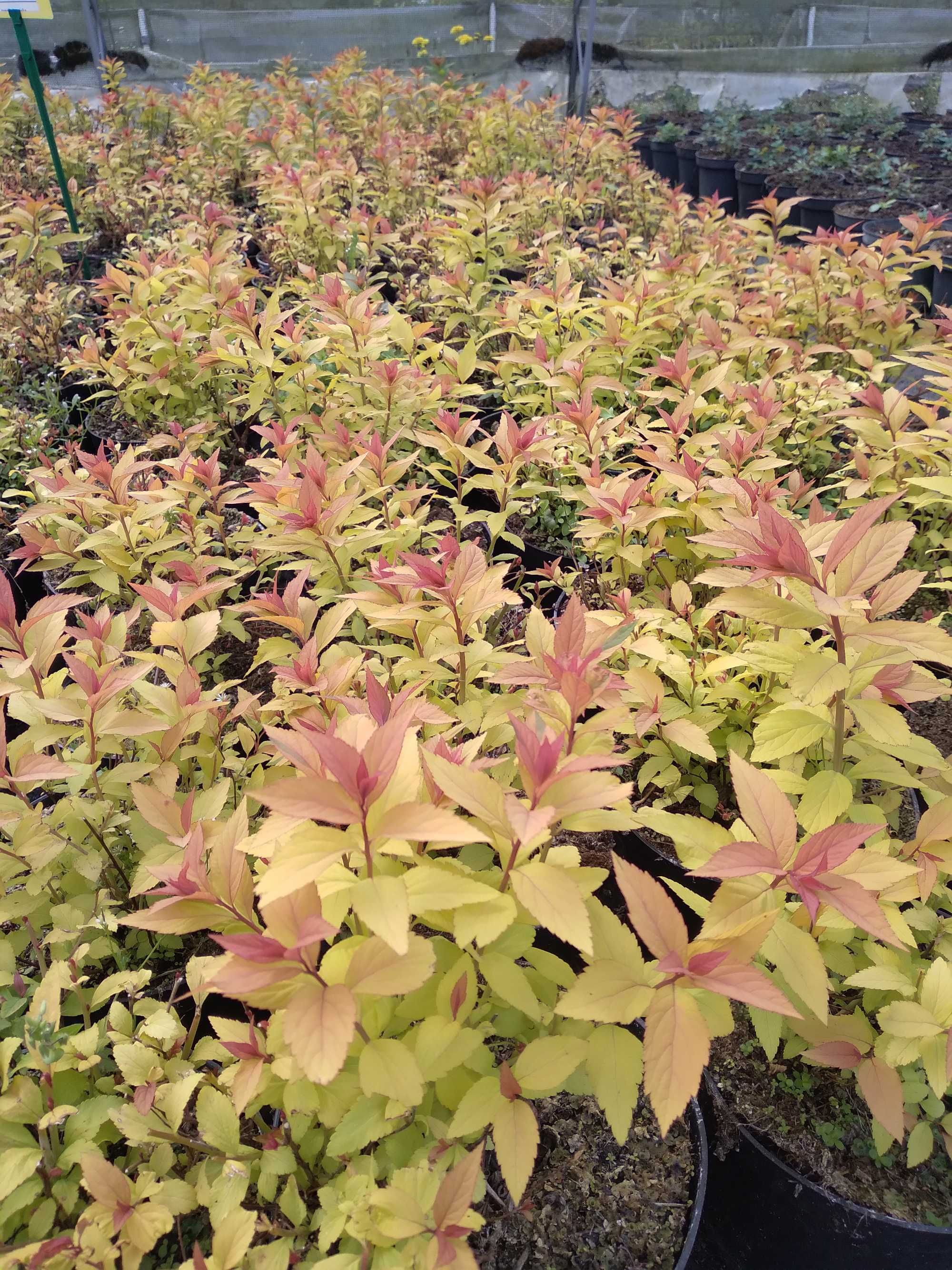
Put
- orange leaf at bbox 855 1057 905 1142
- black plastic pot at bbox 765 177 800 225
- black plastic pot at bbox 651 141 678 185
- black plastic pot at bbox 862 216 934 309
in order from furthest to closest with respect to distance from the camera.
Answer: black plastic pot at bbox 651 141 678 185
black plastic pot at bbox 765 177 800 225
black plastic pot at bbox 862 216 934 309
orange leaf at bbox 855 1057 905 1142

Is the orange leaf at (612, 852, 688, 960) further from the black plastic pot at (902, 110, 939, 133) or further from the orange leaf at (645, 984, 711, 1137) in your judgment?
the black plastic pot at (902, 110, 939, 133)

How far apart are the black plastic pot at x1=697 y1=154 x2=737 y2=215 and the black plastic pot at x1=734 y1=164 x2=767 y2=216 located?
4.3 inches

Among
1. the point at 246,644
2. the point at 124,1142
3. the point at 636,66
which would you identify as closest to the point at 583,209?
the point at 246,644

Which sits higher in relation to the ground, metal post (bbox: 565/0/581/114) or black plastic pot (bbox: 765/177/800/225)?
metal post (bbox: 565/0/581/114)

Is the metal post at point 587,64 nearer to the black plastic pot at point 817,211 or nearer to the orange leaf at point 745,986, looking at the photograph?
the black plastic pot at point 817,211

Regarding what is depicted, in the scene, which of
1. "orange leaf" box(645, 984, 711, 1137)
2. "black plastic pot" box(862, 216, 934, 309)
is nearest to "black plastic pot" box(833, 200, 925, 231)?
"black plastic pot" box(862, 216, 934, 309)

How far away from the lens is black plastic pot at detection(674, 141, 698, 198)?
7.99 m

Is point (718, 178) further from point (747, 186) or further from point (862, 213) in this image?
point (862, 213)

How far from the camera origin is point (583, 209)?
4.48 metres

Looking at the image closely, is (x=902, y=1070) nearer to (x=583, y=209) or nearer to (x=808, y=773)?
(x=808, y=773)

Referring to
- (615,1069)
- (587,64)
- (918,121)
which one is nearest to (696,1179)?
(615,1069)

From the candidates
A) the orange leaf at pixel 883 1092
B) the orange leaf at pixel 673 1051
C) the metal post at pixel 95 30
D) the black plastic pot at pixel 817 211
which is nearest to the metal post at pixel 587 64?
the black plastic pot at pixel 817 211

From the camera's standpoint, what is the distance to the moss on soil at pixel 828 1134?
126 centimetres

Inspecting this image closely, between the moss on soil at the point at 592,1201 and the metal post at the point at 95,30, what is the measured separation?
10.8 metres
